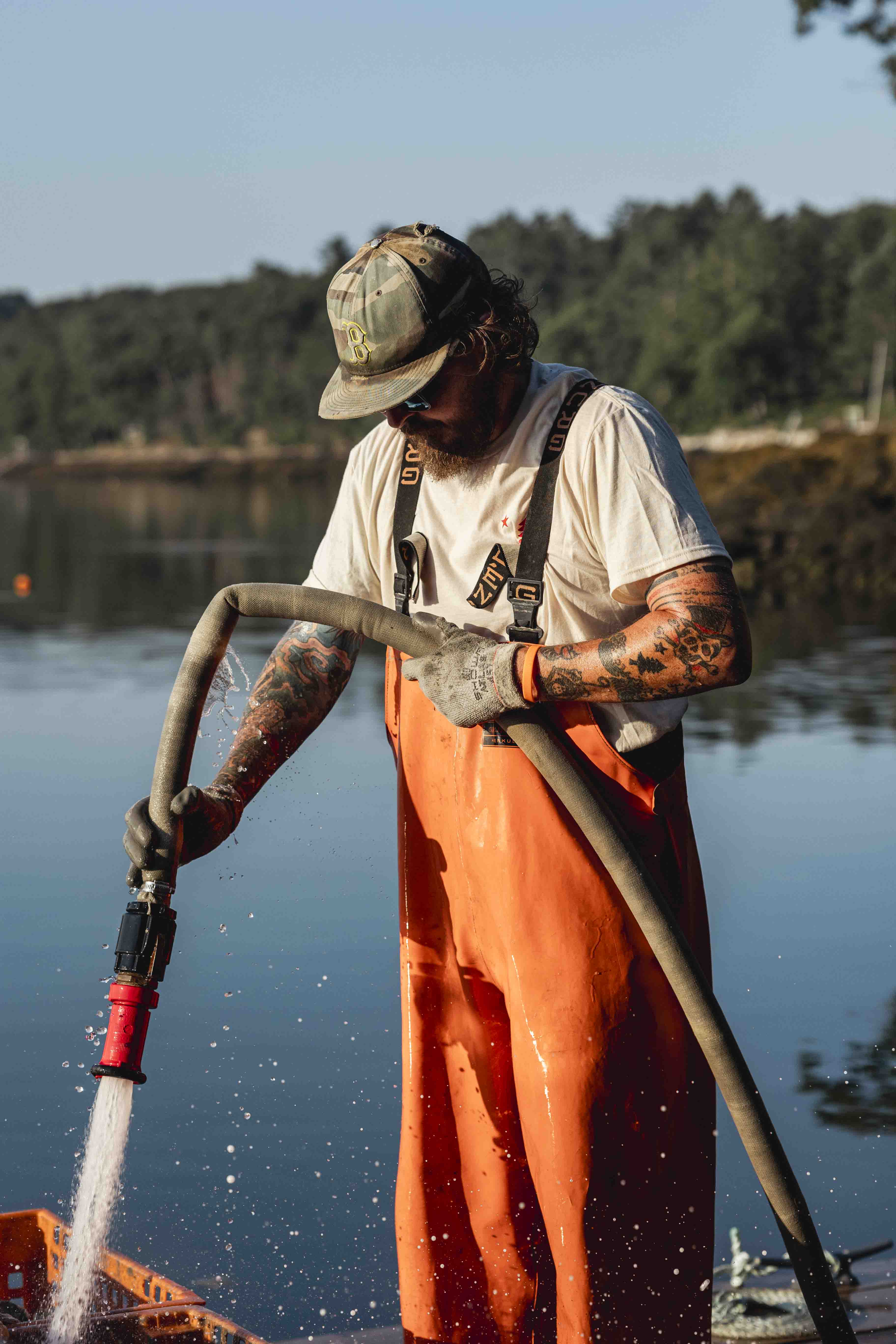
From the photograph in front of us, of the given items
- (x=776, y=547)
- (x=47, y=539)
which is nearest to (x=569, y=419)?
(x=776, y=547)

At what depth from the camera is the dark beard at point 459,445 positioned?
299 cm

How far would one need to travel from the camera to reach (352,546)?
326 cm

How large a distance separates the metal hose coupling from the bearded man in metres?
0.10

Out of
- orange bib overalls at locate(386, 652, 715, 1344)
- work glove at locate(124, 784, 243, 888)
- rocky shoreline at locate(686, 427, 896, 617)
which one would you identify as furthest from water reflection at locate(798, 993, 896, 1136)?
rocky shoreline at locate(686, 427, 896, 617)

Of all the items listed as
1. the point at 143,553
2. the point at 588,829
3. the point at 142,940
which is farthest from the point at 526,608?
the point at 143,553

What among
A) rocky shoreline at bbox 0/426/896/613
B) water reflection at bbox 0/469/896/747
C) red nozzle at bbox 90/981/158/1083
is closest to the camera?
red nozzle at bbox 90/981/158/1083

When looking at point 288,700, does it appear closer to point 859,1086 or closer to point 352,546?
point 352,546

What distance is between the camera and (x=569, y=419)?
2924 millimetres

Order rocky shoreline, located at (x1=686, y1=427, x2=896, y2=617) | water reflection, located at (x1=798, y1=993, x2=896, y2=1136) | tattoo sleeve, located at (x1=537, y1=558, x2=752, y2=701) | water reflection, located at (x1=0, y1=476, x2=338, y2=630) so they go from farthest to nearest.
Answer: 1. rocky shoreline, located at (x1=686, y1=427, x2=896, y2=617)
2. water reflection, located at (x1=0, y1=476, x2=338, y2=630)
3. water reflection, located at (x1=798, y1=993, x2=896, y2=1136)
4. tattoo sleeve, located at (x1=537, y1=558, x2=752, y2=701)

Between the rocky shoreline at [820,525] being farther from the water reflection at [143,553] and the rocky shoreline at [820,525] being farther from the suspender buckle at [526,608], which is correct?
the suspender buckle at [526,608]

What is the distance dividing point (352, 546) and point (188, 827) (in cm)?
60

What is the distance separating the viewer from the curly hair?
9.73ft

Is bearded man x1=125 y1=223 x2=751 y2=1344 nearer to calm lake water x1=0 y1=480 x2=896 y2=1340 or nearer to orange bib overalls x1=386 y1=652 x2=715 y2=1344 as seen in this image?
orange bib overalls x1=386 y1=652 x2=715 y2=1344

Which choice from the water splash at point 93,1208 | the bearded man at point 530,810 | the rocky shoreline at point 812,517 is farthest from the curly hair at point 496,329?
the rocky shoreline at point 812,517
